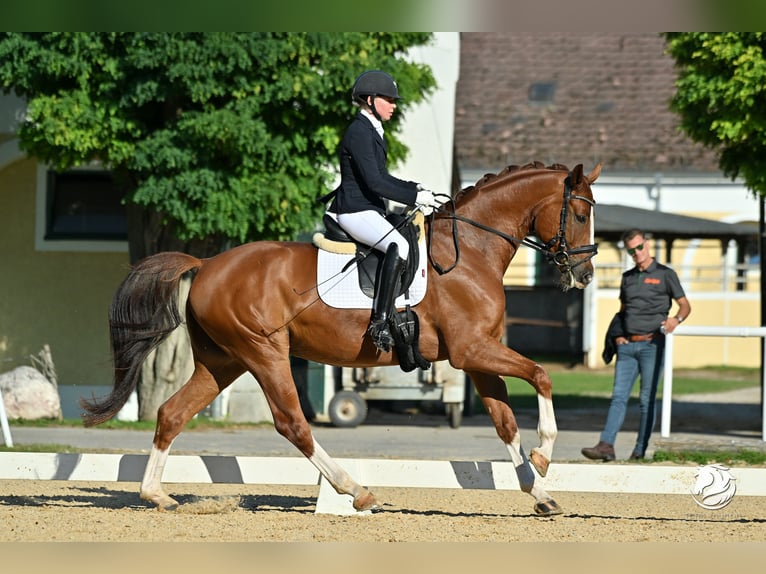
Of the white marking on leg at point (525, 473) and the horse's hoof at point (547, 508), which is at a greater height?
the white marking on leg at point (525, 473)

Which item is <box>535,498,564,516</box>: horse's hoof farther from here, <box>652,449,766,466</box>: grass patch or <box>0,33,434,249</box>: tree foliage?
<box>0,33,434,249</box>: tree foliage

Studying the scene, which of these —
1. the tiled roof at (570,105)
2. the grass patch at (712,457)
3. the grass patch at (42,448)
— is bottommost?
the grass patch at (42,448)

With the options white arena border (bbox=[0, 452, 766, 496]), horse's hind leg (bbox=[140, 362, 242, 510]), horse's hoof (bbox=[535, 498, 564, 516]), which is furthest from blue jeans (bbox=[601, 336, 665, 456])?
horse's hind leg (bbox=[140, 362, 242, 510])

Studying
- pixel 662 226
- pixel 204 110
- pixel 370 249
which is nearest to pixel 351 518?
pixel 370 249

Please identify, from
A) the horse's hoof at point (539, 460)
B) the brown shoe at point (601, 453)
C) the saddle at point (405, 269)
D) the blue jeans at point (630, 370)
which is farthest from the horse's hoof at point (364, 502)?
the blue jeans at point (630, 370)

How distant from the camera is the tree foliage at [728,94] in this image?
12.4 metres

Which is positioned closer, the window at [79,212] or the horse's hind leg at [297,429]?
the horse's hind leg at [297,429]

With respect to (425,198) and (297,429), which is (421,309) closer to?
(425,198)

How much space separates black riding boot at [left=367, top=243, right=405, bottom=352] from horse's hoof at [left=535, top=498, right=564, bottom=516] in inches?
55.0

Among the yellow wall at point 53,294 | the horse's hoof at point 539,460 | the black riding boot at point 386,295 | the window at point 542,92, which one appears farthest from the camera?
the window at point 542,92

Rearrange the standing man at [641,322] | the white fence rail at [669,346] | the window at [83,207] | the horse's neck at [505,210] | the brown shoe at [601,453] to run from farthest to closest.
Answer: the window at [83,207] → the white fence rail at [669,346] → the standing man at [641,322] → the brown shoe at [601,453] → the horse's neck at [505,210]

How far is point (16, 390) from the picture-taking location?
49.9ft

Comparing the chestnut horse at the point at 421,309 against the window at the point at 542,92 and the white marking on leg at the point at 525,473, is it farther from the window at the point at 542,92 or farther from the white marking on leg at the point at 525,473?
the window at the point at 542,92

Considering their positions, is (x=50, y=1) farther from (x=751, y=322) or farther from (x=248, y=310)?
(x=751, y=322)
